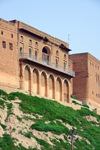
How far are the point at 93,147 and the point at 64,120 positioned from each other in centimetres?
466

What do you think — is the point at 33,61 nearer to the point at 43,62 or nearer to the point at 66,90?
the point at 43,62

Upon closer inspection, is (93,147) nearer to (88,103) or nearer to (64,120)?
(64,120)

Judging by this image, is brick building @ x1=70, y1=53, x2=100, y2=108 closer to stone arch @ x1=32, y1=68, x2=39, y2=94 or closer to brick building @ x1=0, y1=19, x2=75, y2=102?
brick building @ x1=0, y1=19, x2=75, y2=102

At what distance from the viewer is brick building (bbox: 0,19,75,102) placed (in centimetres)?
5666

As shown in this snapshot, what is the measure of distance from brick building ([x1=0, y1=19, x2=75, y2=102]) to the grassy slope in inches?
101

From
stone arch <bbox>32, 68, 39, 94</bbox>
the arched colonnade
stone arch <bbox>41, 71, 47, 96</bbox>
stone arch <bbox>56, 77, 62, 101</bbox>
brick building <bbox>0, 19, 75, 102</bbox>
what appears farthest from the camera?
stone arch <bbox>56, 77, 62, 101</bbox>

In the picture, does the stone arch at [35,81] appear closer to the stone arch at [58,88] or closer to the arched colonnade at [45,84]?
the arched colonnade at [45,84]

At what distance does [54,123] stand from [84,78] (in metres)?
24.5

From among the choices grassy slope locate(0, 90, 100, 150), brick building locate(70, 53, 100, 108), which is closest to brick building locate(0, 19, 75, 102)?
grassy slope locate(0, 90, 100, 150)

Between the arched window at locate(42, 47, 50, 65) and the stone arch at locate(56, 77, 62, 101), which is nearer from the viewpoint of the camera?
the arched window at locate(42, 47, 50, 65)

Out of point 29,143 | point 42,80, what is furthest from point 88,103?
point 29,143

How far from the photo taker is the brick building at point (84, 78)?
251 ft

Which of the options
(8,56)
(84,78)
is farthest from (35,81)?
(84,78)

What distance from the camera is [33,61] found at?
59781mm
